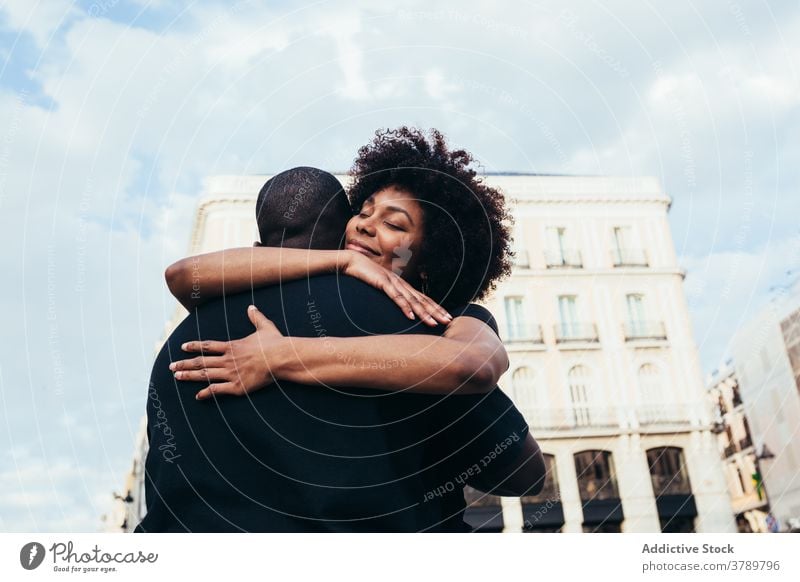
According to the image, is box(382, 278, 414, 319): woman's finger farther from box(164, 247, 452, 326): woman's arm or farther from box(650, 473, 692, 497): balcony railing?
box(650, 473, 692, 497): balcony railing

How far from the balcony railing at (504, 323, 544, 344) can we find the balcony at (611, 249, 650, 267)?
1399mm

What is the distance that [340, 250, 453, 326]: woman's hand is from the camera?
1.08 meters

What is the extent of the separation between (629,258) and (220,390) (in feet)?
32.9

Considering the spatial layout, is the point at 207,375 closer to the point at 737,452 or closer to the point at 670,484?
the point at 670,484

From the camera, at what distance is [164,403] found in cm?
107

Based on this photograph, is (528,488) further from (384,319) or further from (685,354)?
(685,354)

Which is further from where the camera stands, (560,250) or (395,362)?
(560,250)

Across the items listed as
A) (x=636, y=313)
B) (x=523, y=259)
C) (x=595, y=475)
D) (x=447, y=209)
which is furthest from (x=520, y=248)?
(x=447, y=209)

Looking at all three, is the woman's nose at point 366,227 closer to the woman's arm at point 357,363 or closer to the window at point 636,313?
the woman's arm at point 357,363

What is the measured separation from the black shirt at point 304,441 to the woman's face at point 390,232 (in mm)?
202

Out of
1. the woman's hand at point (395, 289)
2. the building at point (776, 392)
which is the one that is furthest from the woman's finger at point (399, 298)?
the building at point (776, 392)

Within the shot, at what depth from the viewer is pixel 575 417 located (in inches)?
398

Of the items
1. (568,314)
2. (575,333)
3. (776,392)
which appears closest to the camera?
(776,392)

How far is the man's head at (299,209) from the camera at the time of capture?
3.69 ft
